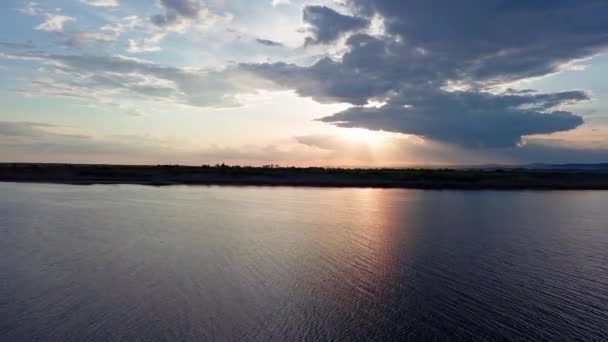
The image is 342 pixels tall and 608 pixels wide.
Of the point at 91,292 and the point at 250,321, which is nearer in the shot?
the point at 250,321

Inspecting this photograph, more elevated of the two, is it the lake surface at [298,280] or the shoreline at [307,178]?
the shoreline at [307,178]

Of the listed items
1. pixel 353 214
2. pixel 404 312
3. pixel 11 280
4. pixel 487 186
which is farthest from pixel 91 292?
pixel 487 186

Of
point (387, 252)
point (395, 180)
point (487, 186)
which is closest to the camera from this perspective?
point (387, 252)

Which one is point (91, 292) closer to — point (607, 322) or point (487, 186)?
point (607, 322)

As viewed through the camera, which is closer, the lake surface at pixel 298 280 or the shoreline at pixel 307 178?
the lake surface at pixel 298 280

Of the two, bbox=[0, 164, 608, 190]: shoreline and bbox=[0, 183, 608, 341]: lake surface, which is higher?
bbox=[0, 164, 608, 190]: shoreline

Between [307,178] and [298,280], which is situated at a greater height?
[307,178]

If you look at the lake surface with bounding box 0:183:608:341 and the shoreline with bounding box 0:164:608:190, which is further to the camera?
the shoreline with bounding box 0:164:608:190

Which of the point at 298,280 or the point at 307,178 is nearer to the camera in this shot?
the point at 298,280
